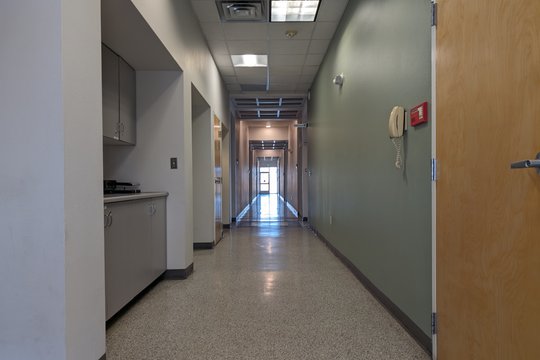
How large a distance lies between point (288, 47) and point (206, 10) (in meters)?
1.49

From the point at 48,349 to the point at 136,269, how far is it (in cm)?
134

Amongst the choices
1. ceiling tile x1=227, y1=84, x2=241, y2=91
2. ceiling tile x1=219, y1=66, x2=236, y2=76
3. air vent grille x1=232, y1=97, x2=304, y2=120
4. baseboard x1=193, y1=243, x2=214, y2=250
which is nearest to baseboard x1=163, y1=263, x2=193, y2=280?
baseboard x1=193, y1=243, x2=214, y2=250

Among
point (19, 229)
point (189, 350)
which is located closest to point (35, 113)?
point (19, 229)

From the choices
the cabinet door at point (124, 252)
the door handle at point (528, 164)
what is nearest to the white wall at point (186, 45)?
the cabinet door at point (124, 252)

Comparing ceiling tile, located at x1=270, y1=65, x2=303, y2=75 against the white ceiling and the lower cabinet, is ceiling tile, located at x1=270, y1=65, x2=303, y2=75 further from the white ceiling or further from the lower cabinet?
the lower cabinet

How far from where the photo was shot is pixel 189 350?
2076 millimetres

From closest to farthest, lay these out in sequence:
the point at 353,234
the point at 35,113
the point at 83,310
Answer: the point at 35,113 → the point at 83,310 → the point at 353,234

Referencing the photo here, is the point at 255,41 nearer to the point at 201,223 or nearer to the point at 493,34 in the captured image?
the point at 201,223

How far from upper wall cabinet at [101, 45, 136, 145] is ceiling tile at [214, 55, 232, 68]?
2238 millimetres

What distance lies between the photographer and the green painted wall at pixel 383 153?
2049mm

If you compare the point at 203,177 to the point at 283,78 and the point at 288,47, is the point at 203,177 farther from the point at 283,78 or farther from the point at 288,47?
the point at 283,78

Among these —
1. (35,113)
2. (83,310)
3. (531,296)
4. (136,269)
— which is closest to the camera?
(531,296)

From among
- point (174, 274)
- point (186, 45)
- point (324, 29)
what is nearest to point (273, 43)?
point (324, 29)

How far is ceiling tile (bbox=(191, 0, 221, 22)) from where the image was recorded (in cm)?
390
